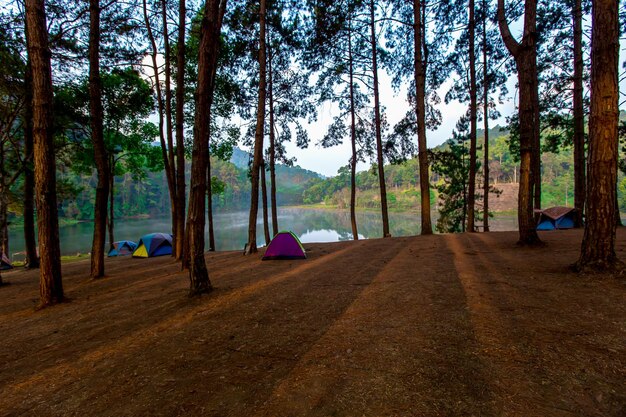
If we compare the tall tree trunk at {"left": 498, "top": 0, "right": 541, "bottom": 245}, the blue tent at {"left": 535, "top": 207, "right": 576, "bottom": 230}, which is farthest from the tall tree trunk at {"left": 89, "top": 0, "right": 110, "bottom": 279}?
the blue tent at {"left": 535, "top": 207, "right": 576, "bottom": 230}

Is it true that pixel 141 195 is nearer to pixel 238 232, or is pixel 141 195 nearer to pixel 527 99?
pixel 238 232

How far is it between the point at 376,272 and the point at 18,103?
49.5ft

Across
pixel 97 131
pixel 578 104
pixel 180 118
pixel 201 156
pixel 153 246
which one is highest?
pixel 578 104

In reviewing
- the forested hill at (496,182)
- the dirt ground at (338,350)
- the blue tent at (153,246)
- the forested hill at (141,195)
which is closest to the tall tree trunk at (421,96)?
the dirt ground at (338,350)

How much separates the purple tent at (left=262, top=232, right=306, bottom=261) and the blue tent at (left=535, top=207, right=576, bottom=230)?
13.7 meters

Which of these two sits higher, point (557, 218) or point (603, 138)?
point (603, 138)

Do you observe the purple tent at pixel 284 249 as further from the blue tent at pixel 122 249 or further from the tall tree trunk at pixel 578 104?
the blue tent at pixel 122 249

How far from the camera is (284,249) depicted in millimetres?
8734

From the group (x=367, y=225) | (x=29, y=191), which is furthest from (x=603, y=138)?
(x=367, y=225)

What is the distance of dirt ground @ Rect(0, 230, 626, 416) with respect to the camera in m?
1.99

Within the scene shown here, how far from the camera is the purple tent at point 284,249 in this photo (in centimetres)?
870

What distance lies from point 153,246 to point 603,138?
1768 cm

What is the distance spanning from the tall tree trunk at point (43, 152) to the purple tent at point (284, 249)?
195 inches

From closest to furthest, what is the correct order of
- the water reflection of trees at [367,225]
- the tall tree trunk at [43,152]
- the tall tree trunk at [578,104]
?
the tall tree trunk at [43,152], the tall tree trunk at [578,104], the water reflection of trees at [367,225]
